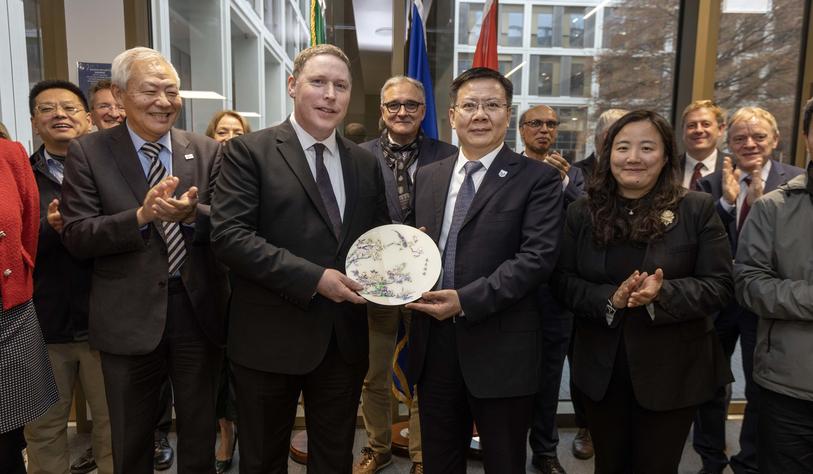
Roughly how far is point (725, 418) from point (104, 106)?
356 cm

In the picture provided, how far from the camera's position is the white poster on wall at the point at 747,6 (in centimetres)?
333

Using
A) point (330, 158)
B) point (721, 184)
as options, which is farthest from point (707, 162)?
point (330, 158)

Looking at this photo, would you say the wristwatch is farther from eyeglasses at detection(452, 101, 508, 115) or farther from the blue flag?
the blue flag

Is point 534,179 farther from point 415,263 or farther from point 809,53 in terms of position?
point 809,53

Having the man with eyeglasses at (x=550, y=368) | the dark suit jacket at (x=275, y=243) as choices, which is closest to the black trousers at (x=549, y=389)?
the man with eyeglasses at (x=550, y=368)

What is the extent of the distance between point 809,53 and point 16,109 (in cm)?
515

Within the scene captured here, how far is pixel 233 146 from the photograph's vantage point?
6.00 feet

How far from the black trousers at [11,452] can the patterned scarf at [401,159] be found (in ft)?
5.68

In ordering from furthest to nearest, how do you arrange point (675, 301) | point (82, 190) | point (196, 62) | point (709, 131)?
1. point (196, 62)
2. point (709, 131)
3. point (82, 190)
4. point (675, 301)

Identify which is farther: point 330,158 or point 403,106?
point 403,106

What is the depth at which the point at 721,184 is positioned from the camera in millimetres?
2707

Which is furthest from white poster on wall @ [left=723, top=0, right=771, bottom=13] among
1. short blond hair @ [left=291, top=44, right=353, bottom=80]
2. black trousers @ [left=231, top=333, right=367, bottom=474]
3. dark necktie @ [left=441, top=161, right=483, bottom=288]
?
black trousers @ [left=231, top=333, right=367, bottom=474]

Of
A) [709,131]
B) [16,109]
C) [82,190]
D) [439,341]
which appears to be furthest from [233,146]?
[16,109]

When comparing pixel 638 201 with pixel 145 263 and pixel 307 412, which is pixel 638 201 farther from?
pixel 145 263
